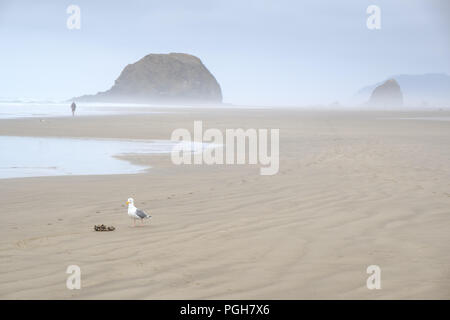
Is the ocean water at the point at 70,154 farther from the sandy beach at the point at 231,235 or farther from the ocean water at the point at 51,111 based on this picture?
the ocean water at the point at 51,111

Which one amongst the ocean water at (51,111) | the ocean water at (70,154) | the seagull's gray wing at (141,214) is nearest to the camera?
the seagull's gray wing at (141,214)

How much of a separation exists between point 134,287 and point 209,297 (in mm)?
721

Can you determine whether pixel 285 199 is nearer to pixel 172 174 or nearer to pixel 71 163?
pixel 172 174

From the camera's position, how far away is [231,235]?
6.47 m

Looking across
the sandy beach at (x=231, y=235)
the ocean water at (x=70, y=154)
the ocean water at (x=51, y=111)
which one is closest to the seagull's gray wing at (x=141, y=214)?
the sandy beach at (x=231, y=235)

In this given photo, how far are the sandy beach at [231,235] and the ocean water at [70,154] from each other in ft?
4.18

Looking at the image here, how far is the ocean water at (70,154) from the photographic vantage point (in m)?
12.8

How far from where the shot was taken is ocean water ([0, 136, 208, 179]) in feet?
41.9

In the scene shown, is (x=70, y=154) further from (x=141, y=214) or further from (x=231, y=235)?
(x=231, y=235)

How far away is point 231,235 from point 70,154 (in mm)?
11443

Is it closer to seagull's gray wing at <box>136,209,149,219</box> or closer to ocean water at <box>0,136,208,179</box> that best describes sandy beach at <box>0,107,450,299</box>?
seagull's gray wing at <box>136,209,149,219</box>

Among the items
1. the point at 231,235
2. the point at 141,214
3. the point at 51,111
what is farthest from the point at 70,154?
the point at 51,111
